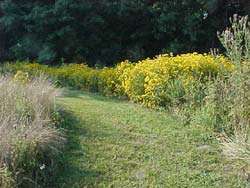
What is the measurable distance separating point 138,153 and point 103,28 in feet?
31.8

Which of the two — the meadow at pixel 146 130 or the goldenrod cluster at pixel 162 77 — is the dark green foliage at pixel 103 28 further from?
the meadow at pixel 146 130

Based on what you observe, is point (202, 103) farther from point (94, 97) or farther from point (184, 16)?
point (184, 16)

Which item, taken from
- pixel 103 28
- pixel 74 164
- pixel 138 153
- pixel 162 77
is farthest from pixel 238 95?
pixel 103 28

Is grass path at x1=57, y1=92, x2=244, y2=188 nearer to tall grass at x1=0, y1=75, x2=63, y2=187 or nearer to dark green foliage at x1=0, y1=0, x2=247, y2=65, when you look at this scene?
tall grass at x1=0, y1=75, x2=63, y2=187

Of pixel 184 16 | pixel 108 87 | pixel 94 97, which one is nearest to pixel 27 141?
pixel 94 97

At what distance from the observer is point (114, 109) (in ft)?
30.1

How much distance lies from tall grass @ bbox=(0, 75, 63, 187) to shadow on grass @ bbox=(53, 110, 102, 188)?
18 cm

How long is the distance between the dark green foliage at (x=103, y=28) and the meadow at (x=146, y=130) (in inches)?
216

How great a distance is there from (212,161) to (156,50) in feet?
33.8

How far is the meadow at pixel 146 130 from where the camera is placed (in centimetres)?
593

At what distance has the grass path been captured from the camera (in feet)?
19.6

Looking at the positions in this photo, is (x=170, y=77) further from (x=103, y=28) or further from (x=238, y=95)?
(x=103, y=28)

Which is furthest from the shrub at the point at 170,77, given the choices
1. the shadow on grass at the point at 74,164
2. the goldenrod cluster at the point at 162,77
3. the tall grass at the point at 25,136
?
the tall grass at the point at 25,136

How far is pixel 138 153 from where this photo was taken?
673 centimetres
